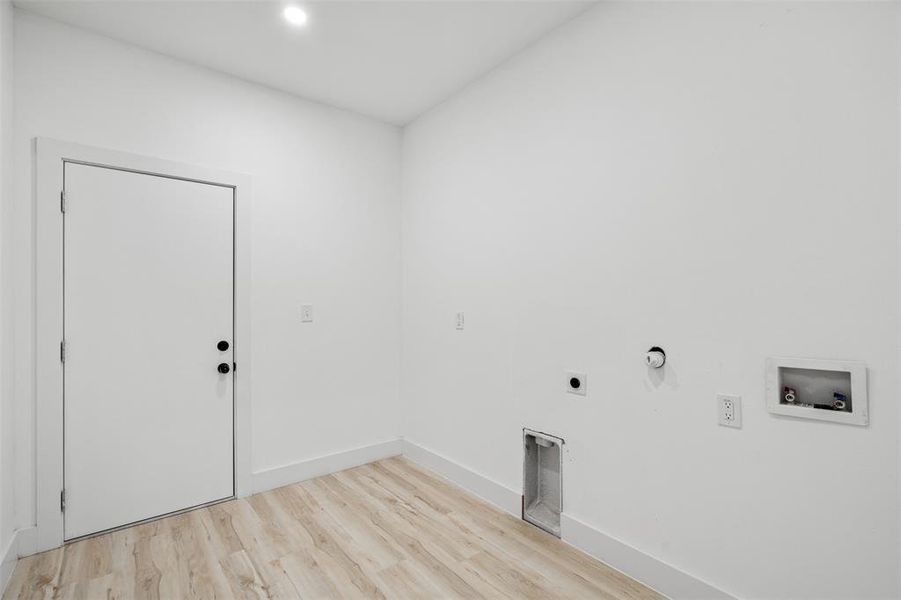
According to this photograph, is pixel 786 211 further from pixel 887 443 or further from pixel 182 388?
pixel 182 388

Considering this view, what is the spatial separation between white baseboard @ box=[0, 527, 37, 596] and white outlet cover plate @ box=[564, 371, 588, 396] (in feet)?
9.02

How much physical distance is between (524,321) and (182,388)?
2128mm

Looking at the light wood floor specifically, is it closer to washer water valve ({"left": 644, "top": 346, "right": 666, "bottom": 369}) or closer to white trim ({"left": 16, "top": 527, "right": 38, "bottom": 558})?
white trim ({"left": 16, "top": 527, "right": 38, "bottom": 558})

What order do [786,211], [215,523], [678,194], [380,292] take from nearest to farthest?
[786,211] < [678,194] < [215,523] < [380,292]

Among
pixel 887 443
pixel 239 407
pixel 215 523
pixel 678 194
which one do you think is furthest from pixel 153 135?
pixel 887 443

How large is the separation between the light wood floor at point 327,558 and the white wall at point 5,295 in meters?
0.30

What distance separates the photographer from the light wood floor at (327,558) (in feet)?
6.38

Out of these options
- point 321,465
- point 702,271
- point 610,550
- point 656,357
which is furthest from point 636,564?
point 321,465

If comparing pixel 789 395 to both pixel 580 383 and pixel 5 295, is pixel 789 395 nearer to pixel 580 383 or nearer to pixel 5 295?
pixel 580 383

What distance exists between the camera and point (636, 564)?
6.57 feet

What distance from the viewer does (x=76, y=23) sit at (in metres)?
2.31

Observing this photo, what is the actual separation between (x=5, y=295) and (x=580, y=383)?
2830 mm

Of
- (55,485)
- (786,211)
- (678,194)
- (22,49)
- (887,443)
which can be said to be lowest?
(55,485)

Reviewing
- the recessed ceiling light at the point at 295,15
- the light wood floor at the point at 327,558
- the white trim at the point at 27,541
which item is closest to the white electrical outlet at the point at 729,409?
the light wood floor at the point at 327,558
